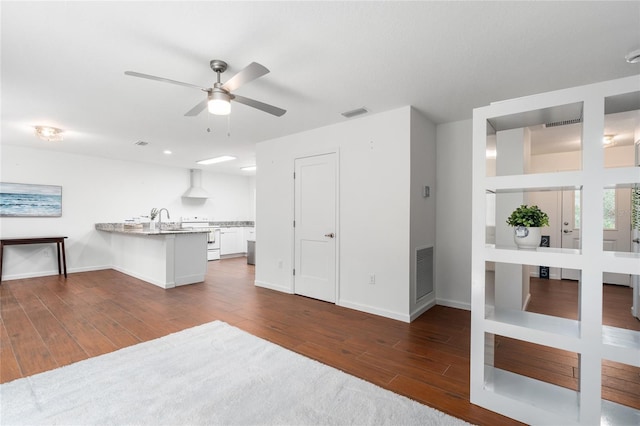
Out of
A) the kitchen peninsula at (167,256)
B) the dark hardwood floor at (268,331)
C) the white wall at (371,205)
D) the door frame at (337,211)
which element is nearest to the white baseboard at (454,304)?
the dark hardwood floor at (268,331)

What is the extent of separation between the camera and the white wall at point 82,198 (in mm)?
5691

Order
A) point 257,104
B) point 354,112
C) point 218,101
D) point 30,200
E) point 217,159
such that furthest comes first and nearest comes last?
point 217,159
point 30,200
point 354,112
point 257,104
point 218,101

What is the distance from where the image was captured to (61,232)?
6125mm

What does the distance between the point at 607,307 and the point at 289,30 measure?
17.4 feet

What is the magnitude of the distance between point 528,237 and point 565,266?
29 cm

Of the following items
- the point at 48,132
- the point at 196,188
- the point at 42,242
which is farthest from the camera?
the point at 196,188

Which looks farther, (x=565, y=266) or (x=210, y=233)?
(x=210, y=233)

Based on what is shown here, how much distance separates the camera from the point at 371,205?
3797 mm

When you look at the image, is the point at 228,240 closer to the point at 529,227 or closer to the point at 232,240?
the point at 232,240

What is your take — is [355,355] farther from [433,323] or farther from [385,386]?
[433,323]

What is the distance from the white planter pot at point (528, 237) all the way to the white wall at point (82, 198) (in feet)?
25.2

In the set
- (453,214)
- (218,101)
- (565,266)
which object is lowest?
(565,266)

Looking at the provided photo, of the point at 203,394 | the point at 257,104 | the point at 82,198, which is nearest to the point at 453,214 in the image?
the point at 257,104

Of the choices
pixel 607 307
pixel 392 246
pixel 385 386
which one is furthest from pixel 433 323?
pixel 607 307
